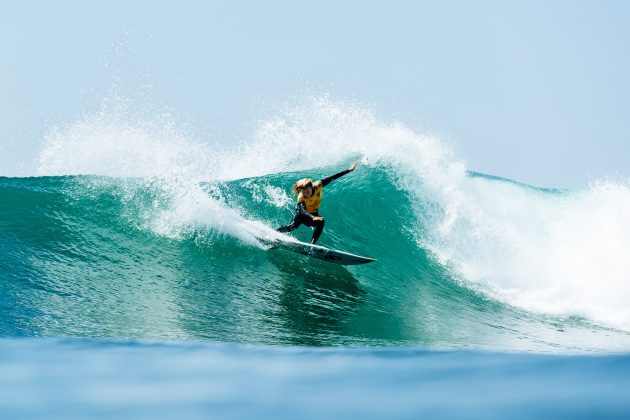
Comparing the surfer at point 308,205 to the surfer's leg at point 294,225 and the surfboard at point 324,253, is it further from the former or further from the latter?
the surfboard at point 324,253

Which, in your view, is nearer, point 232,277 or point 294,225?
point 232,277

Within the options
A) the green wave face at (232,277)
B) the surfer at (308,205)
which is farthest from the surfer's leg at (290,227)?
the green wave face at (232,277)

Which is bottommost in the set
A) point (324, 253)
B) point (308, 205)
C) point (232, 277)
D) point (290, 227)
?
point (232, 277)

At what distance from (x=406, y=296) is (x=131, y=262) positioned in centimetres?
365

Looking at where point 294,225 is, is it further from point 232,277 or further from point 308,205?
point 232,277

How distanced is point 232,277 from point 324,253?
1.31m

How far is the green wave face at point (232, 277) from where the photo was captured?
610 centimetres

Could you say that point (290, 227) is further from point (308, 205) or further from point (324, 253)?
point (324, 253)

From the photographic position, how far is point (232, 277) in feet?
26.6

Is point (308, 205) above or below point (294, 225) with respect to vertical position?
above

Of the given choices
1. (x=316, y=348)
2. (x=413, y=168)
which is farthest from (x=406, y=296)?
(x=413, y=168)

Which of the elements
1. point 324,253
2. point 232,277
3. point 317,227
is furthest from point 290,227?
point 232,277

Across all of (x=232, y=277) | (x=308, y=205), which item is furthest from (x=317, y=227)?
(x=232, y=277)

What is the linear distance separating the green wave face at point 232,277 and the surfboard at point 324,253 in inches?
5.4
